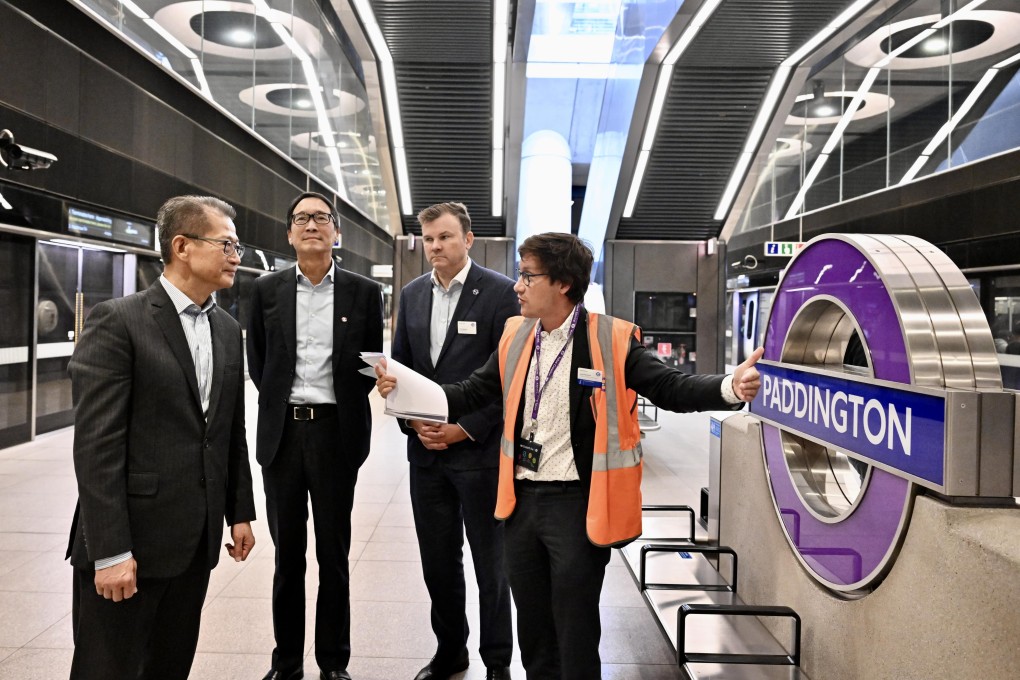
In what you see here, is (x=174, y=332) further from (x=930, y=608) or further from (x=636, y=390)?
(x=930, y=608)

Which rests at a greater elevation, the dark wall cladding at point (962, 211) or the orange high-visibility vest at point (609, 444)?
the dark wall cladding at point (962, 211)

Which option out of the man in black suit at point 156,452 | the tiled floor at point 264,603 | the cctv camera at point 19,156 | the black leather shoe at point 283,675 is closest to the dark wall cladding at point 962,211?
the tiled floor at point 264,603

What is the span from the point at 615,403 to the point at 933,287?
0.97m

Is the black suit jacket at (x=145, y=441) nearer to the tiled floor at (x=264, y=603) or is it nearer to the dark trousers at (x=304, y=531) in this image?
the dark trousers at (x=304, y=531)

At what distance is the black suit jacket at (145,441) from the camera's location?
1.70 metres

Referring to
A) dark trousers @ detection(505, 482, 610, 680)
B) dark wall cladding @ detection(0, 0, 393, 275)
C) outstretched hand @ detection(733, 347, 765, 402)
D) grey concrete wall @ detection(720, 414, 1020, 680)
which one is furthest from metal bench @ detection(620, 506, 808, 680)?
dark wall cladding @ detection(0, 0, 393, 275)

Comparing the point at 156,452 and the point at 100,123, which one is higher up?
the point at 100,123

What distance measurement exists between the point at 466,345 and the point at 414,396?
1.75 feet

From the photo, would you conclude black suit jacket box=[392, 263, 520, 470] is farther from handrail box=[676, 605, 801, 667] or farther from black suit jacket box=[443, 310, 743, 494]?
handrail box=[676, 605, 801, 667]

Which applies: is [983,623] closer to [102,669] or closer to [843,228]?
[102,669]

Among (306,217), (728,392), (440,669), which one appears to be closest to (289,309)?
(306,217)

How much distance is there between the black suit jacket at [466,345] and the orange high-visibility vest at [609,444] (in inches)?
21.1

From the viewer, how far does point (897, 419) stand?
196 cm

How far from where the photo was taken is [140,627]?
5.94 feet
